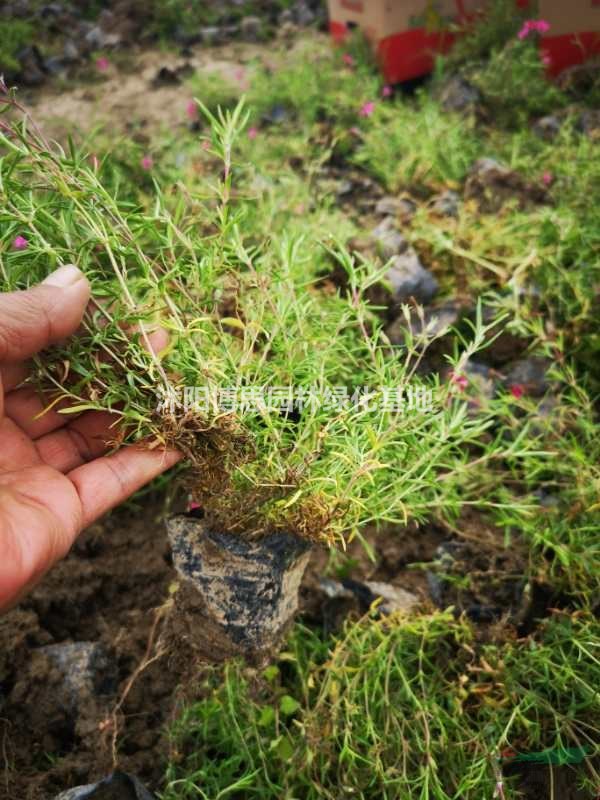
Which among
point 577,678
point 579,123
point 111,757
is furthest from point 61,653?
point 579,123

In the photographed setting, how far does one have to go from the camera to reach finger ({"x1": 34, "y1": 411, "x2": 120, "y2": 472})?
181 cm

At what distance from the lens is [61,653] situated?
2.00 meters

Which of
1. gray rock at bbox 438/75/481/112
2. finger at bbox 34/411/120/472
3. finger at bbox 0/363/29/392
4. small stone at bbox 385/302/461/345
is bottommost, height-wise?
small stone at bbox 385/302/461/345

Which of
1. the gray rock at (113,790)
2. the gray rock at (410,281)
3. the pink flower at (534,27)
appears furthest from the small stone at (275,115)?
the gray rock at (113,790)

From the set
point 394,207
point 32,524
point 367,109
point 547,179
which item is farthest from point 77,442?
point 367,109

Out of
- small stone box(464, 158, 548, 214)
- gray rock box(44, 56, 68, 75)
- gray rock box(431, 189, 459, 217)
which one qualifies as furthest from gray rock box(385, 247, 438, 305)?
gray rock box(44, 56, 68, 75)

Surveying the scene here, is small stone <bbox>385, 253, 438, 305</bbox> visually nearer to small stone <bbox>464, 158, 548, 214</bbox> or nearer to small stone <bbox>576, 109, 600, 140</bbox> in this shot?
small stone <bbox>464, 158, 548, 214</bbox>

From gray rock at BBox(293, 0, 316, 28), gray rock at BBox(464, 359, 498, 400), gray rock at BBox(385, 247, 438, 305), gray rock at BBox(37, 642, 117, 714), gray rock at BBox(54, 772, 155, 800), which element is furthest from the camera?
gray rock at BBox(293, 0, 316, 28)

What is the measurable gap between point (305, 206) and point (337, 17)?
3.22 metres

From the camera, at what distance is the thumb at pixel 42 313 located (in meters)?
1.44

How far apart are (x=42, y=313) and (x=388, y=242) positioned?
80.2 inches

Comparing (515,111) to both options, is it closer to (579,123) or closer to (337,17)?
(579,123)

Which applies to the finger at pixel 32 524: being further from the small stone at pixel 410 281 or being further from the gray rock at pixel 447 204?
the gray rock at pixel 447 204

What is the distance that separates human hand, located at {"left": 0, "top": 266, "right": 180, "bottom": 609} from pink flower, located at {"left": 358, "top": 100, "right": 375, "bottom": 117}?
325 cm
